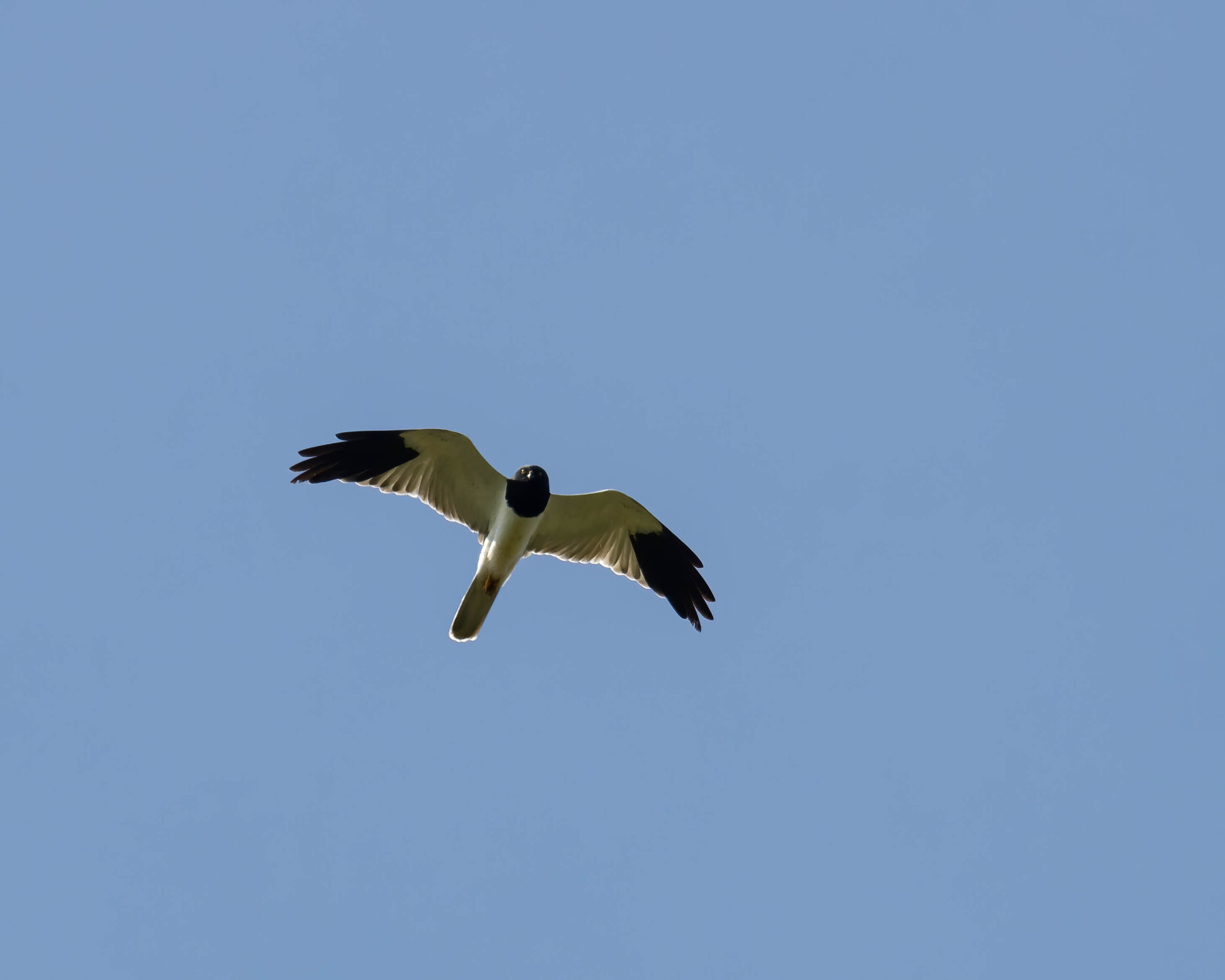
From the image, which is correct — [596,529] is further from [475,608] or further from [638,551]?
[475,608]

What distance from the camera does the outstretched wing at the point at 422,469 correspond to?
56.2 ft

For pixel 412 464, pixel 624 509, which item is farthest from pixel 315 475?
pixel 624 509

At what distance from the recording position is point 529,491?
17.3 metres

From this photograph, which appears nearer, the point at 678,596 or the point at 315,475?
the point at 315,475

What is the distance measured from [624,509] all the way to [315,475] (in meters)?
3.96

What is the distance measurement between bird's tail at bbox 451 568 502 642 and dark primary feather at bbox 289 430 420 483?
175 centimetres

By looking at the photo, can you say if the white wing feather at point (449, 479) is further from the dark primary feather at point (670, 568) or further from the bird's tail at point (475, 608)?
the dark primary feather at point (670, 568)

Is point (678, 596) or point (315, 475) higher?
point (678, 596)

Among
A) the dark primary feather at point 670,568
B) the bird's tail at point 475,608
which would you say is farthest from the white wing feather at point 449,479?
the dark primary feather at point 670,568

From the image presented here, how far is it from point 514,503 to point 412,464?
1.36m

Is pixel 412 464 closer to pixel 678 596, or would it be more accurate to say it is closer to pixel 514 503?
pixel 514 503

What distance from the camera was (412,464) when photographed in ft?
57.7

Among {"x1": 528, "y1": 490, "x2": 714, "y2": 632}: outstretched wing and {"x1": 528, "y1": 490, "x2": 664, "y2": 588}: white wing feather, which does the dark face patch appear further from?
{"x1": 528, "y1": 490, "x2": 714, "y2": 632}: outstretched wing

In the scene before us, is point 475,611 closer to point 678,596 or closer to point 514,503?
point 514,503
